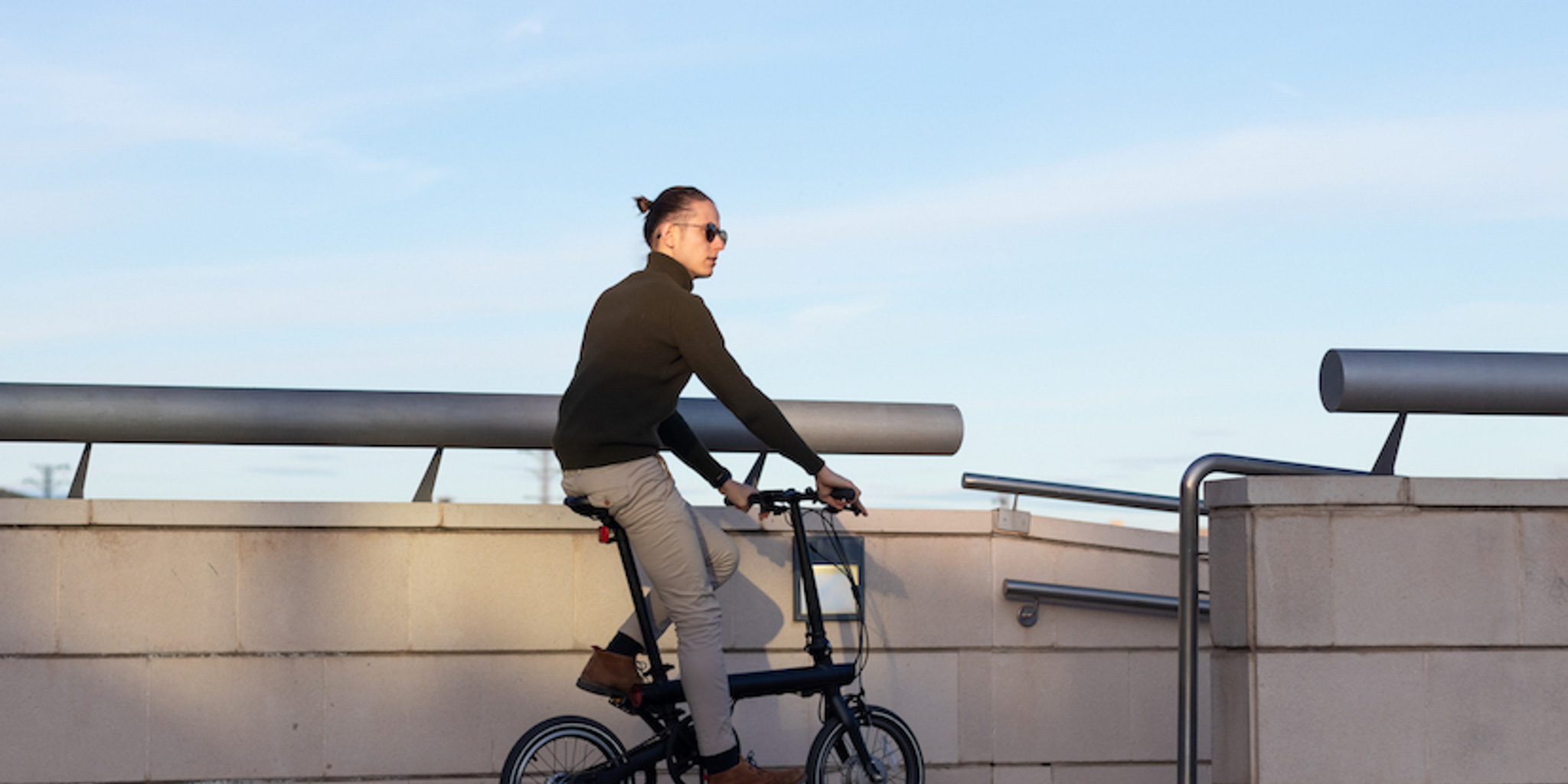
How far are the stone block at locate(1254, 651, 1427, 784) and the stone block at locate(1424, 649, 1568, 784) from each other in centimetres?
6

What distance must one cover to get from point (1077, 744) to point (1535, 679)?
2118 millimetres

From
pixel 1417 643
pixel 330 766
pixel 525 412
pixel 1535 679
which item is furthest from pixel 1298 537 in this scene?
pixel 330 766

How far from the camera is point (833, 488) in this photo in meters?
4.93

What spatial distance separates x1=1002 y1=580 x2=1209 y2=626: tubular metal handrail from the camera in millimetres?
6539

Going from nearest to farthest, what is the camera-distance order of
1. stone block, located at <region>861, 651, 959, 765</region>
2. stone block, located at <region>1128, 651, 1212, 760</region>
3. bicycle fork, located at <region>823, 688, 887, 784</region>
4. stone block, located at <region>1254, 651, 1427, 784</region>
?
stone block, located at <region>1254, 651, 1427, 784</region> < bicycle fork, located at <region>823, 688, 887, 784</region> < stone block, located at <region>861, 651, 959, 765</region> < stone block, located at <region>1128, 651, 1212, 760</region>

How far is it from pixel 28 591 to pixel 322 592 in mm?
1084

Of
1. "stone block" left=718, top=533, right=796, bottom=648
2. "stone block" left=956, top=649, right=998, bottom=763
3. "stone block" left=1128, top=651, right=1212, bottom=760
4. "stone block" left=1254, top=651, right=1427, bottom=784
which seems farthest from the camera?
"stone block" left=1128, top=651, right=1212, bottom=760

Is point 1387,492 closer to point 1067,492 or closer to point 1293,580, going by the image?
point 1293,580

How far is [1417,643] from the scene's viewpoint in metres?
4.97

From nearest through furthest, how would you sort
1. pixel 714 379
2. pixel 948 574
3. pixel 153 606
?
pixel 714 379 → pixel 153 606 → pixel 948 574

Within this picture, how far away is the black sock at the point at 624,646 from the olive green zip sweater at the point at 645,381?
0.64 m

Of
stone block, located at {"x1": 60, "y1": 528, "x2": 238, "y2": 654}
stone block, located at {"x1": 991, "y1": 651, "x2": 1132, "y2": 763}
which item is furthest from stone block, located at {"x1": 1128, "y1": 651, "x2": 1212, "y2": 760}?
stone block, located at {"x1": 60, "y1": 528, "x2": 238, "y2": 654}

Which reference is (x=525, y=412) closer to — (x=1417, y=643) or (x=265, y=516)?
(x=265, y=516)

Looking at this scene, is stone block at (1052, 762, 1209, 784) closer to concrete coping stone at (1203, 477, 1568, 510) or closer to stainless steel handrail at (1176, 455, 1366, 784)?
stainless steel handrail at (1176, 455, 1366, 784)
